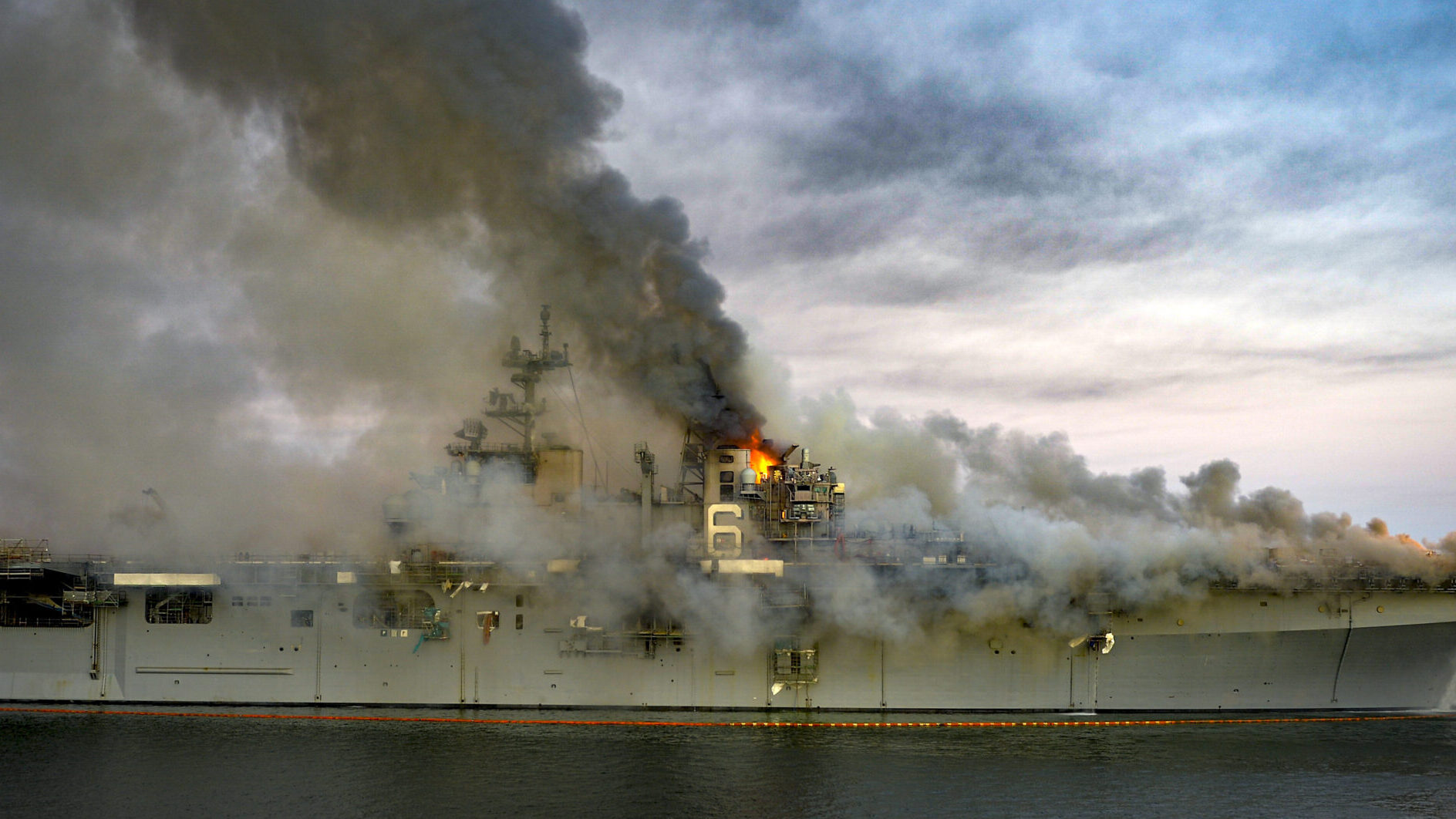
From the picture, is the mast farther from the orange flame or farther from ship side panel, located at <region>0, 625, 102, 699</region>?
ship side panel, located at <region>0, 625, 102, 699</region>

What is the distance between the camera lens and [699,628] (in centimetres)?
3130

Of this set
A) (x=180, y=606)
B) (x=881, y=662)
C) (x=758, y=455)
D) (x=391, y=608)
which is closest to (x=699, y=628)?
(x=881, y=662)

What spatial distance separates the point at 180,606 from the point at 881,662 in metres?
21.2

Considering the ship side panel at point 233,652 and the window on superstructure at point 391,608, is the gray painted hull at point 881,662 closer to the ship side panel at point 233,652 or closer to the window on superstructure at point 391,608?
the ship side panel at point 233,652

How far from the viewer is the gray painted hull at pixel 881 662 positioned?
30.7 m

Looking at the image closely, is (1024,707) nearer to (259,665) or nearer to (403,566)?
(403,566)

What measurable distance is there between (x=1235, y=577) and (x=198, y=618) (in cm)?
3046

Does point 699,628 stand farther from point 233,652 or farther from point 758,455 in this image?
point 233,652

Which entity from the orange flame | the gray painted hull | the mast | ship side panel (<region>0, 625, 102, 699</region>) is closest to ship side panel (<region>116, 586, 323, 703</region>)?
the gray painted hull

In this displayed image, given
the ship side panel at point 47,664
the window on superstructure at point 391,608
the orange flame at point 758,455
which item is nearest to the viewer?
the window on superstructure at point 391,608

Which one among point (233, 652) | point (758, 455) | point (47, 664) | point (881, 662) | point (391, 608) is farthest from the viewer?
point (758, 455)

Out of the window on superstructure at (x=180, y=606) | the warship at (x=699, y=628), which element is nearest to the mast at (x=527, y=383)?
the warship at (x=699, y=628)

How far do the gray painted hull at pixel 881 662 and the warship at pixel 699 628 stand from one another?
0.20ft

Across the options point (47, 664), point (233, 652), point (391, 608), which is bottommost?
point (47, 664)
